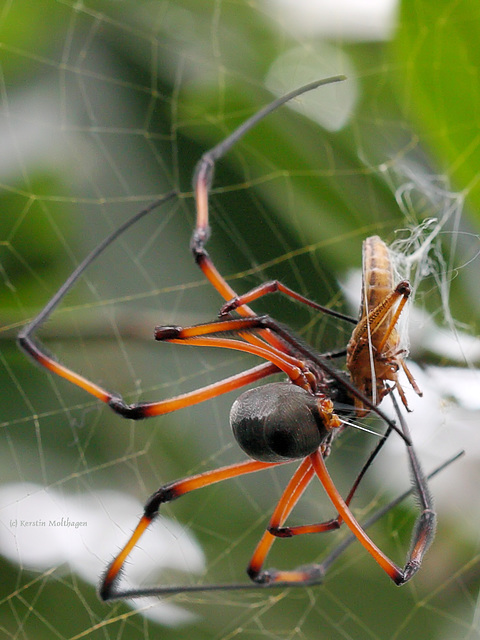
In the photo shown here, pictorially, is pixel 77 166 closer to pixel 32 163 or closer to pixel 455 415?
pixel 32 163

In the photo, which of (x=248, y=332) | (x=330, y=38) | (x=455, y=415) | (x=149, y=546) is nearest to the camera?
(x=248, y=332)

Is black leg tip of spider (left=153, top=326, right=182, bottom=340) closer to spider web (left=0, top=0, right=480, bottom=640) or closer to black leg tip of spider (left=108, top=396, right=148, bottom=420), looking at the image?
black leg tip of spider (left=108, top=396, right=148, bottom=420)

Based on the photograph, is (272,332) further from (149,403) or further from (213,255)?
(213,255)

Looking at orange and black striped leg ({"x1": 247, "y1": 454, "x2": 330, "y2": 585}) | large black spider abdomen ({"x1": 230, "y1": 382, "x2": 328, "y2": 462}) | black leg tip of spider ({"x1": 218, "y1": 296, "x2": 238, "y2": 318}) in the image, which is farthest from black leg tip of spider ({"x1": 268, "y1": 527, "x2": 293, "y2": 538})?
black leg tip of spider ({"x1": 218, "y1": 296, "x2": 238, "y2": 318})

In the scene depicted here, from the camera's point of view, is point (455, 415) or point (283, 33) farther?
point (283, 33)

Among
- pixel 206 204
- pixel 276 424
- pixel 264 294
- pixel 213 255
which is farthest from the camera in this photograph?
pixel 213 255

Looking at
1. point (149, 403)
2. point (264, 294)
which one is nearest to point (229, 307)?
point (264, 294)

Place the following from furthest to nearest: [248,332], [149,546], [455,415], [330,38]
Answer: [330,38]
[455,415]
[149,546]
[248,332]

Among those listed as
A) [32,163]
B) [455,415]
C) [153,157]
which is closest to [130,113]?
[153,157]
